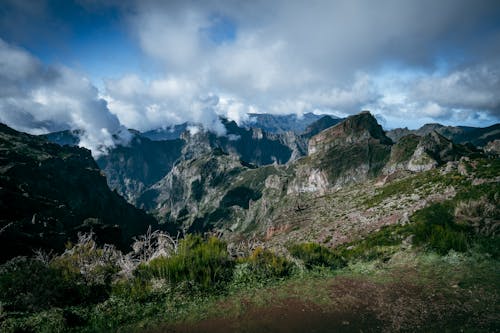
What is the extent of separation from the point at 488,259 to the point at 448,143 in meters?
115

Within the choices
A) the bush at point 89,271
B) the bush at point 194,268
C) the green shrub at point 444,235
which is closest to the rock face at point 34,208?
the bush at point 89,271

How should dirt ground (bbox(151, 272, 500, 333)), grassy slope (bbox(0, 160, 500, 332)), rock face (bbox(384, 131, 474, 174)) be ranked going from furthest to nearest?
rock face (bbox(384, 131, 474, 174)) < grassy slope (bbox(0, 160, 500, 332)) < dirt ground (bbox(151, 272, 500, 333))

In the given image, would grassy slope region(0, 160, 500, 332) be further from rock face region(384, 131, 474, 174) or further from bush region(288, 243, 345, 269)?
rock face region(384, 131, 474, 174)

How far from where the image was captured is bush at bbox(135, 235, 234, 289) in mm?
12141

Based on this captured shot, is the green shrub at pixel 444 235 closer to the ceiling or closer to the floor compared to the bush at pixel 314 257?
closer to the ceiling

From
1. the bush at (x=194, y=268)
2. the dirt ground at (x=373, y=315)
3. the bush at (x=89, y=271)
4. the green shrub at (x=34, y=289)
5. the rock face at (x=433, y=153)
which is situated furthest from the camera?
the rock face at (x=433, y=153)

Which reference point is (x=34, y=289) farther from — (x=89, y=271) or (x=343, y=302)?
(x=343, y=302)

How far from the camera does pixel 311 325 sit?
8812mm

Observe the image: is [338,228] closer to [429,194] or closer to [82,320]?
[429,194]

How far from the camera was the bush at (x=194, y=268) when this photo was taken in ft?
39.8

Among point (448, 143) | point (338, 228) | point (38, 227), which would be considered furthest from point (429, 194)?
point (448, 143)

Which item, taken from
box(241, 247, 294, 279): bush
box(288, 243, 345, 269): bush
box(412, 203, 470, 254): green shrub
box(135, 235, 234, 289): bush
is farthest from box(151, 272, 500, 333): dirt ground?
box(412, 203, 470, 254): green shrub

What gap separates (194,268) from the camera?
41.1ft

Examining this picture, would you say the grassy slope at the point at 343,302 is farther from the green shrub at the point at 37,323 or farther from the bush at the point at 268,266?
the bush at the point at 268,266
